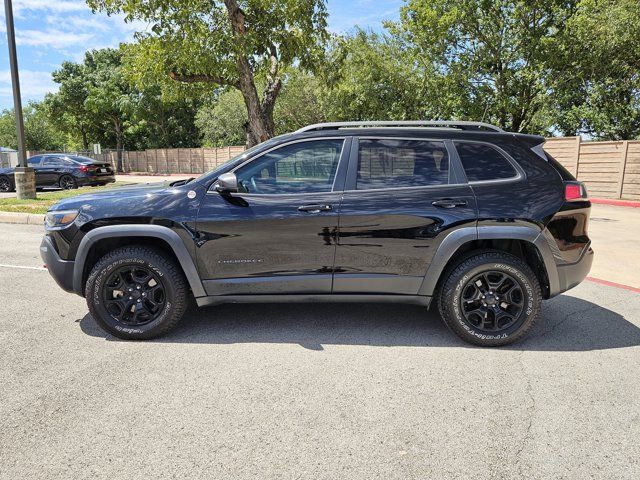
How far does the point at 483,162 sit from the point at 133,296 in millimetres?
3173

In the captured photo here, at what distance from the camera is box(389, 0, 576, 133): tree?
19891mm

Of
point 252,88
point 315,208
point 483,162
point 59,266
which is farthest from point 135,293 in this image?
point 252,88

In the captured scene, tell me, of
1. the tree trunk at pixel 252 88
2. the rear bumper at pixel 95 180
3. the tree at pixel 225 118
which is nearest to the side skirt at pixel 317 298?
the tree trunk at pixel 252 88

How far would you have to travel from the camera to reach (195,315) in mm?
4609

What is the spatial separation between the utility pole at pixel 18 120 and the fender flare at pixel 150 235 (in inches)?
420

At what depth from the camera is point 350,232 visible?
3785 mm

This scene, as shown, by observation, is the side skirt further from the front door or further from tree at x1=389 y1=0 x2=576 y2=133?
tree at x1=389 y1=0 x2=576 y2=133

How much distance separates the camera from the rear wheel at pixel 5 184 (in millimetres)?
17797

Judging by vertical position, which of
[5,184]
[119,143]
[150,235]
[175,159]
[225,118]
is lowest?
[5,184]

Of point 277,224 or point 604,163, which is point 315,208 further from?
point 604,163

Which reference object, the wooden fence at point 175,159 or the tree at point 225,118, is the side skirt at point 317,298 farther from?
the tree at point 225,118

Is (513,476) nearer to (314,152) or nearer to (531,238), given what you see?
(531,238)

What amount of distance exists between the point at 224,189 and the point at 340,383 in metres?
1.75

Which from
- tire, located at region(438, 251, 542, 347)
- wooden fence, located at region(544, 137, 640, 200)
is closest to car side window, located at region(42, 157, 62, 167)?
tire, located at region(438, 251, 542, 347)
